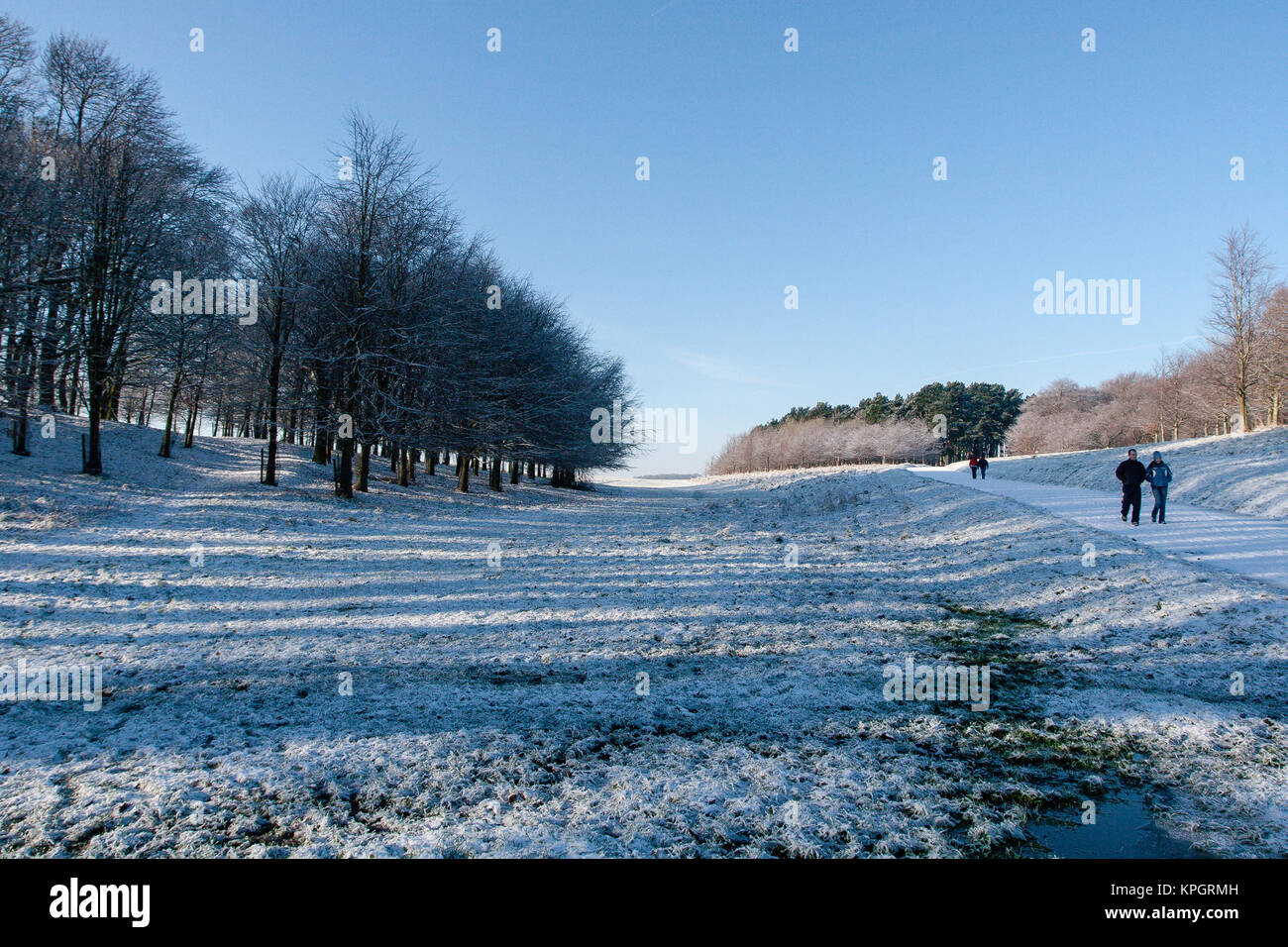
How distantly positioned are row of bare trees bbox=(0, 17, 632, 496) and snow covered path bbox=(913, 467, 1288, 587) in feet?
69.3

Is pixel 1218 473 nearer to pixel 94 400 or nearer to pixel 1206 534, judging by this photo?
pixel 1206 534

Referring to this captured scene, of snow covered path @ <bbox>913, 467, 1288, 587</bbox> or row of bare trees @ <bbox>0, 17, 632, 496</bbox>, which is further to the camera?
row of bare trees @ <bbox>0, 17, 632, 496</bbox>

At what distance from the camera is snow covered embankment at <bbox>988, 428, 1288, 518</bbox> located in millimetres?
18812

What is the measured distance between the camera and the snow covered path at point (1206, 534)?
1091 cm

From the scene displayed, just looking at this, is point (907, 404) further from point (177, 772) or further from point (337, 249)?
point (177, 772)

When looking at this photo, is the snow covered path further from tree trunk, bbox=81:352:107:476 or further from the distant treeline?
the distant treeline

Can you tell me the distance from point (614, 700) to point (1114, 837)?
14.2ft
